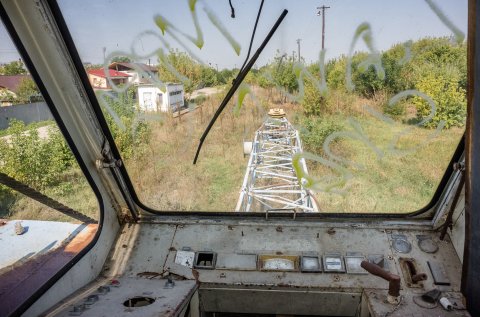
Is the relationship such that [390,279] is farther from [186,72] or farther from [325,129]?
[186,72]

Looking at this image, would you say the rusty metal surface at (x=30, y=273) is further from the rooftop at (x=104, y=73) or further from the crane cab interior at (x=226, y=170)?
the rooftop at (x=104, y=73)

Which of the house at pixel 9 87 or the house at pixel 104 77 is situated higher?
the house at pixel 104 77

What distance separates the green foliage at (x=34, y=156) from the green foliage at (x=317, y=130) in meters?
1.18

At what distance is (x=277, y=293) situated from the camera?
1741 millimetres

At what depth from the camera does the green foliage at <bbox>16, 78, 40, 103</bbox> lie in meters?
1.36

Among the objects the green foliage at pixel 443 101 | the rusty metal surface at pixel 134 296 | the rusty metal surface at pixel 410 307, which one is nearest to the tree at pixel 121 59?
the rusty metal surface at pixel 134 296

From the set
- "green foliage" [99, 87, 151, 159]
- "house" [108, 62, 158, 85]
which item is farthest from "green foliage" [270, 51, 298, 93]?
"green foliage" [99, 87, 151, 159]

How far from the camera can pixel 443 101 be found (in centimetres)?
167

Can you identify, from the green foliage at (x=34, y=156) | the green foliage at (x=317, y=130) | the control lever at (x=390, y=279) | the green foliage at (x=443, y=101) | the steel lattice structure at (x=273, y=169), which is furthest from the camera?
the steel lattice structure at (x=273, y=169)

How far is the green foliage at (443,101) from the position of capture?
1.64m

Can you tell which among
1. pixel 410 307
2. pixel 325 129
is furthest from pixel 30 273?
pixel 410 307

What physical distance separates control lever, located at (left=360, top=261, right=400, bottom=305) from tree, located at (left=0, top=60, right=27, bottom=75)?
5.30 feet

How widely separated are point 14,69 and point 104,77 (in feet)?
1.18

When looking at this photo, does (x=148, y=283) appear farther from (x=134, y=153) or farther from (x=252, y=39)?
(x=252, y=39)
